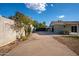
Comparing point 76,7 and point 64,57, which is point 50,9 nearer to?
point 76,7

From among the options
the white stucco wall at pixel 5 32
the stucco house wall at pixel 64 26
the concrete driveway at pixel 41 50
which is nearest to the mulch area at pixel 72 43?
the concrete driveway at pixel 41 50

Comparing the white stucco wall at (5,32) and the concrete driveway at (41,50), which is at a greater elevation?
the white stucco wall at (5,32)

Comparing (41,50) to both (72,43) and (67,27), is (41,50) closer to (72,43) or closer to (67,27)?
(72,43)

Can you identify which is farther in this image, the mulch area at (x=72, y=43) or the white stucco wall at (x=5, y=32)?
the white stucco wall at (x=5, y=32)

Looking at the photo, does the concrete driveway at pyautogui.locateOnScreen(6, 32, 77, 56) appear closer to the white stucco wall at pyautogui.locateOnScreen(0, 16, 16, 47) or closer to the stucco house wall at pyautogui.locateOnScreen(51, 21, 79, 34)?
the white stucco wall at pyautogui.locateOnScreen(0, 16, 16, 47)

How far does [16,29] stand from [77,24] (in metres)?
15.6

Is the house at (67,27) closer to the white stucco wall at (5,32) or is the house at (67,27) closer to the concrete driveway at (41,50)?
the white stucco wall at (5,32)

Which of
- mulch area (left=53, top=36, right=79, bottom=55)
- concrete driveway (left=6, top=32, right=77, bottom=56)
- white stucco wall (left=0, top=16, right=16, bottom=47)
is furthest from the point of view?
white stucco wall (left=0, top=16, right=16, bottom=47)

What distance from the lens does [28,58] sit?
9.21m

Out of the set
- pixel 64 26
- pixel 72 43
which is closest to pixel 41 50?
pixel 72 43

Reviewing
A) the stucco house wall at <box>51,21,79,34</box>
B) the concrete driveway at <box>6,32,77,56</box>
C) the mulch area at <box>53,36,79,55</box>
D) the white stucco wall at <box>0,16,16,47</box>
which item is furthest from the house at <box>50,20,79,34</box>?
the concrete driveway at <box>6,32,77,56</box>

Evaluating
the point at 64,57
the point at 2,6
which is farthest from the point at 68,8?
the point at 64,57

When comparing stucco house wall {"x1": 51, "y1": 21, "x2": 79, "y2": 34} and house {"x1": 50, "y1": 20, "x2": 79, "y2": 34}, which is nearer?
house {"x1": 50, "y1": 20, "x2": 79, "y2": 34}

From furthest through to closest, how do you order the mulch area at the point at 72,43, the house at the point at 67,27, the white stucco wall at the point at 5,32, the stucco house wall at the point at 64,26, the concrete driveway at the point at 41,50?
the stucco house wall at the point at 64,26
the house at the point at 67,27
the white stucco wall at the point at 5,32
the mulch area at the point at 72,43
the concrete driveway at the point at 41,50
